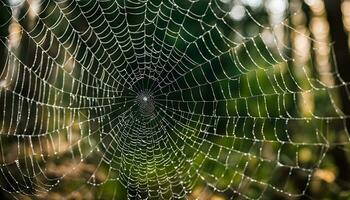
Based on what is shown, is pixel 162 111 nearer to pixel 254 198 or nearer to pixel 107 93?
pixel 107 93

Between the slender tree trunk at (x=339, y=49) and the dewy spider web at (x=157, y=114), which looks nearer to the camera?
the dewy spider web at (x=157, y=114)

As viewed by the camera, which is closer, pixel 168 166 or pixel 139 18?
pixel 168 166

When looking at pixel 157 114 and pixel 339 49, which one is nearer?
pixel 157 114

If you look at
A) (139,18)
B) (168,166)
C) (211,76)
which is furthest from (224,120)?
(139,18)

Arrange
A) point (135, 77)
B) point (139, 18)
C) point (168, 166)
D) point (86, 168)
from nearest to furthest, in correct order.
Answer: point (135, 77) < point (168, 166) < point (86, 168) < point (139, 18)

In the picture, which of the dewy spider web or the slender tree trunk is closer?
the dewy spider web

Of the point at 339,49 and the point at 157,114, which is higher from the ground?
the point at 339,49

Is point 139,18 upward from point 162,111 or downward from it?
upward

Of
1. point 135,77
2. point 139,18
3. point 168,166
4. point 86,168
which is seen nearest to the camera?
point 135,77
